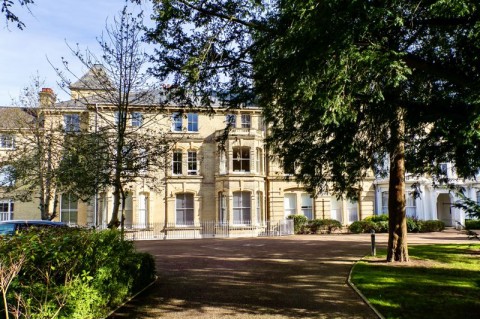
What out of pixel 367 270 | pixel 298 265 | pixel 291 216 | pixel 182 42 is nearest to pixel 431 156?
pixel 367 270

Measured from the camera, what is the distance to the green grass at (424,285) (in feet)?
26.9

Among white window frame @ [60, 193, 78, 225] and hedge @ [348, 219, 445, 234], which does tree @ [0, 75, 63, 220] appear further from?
hedge @ [348, 219, 445, 234]

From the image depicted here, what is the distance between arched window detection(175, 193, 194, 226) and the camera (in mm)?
31391

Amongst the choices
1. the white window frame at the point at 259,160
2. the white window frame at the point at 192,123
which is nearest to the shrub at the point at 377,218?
the white window frame at the point at 259,160

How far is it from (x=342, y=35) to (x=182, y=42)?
14.2ft

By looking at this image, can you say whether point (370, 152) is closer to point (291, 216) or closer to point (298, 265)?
point (298, 265)

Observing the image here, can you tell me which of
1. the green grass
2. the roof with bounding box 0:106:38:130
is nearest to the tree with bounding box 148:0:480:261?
the green grass

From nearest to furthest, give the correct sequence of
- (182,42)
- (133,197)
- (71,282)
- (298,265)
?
(71,282) → (182,42) → (298,265) → (133,197)

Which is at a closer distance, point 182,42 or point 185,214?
point 182,42

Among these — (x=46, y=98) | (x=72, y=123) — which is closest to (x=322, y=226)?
(x=72, y=123)

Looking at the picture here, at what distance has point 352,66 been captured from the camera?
6.50 meters

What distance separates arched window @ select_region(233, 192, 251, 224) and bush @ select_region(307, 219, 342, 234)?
16.6 ft

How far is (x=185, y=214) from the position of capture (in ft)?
104

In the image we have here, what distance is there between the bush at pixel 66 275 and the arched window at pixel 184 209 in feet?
75.0
